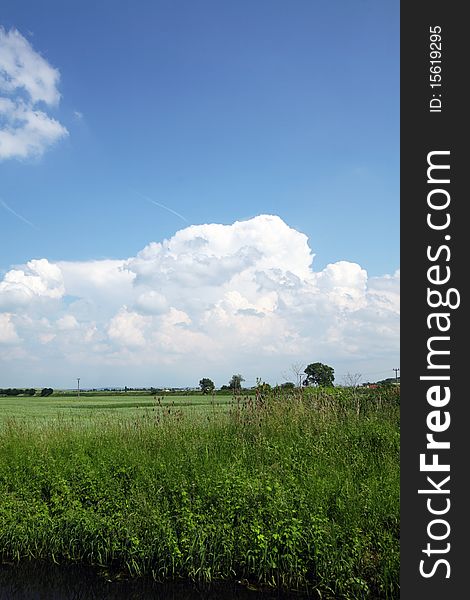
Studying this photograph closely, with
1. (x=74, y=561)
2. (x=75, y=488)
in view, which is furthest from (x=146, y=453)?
(x=74, y=561)

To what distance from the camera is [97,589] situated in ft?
21.9

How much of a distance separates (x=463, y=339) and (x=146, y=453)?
20.6ft

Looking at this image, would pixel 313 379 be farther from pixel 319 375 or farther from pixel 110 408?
pixel 110 408

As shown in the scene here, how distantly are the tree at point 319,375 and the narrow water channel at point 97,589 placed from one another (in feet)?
28.2

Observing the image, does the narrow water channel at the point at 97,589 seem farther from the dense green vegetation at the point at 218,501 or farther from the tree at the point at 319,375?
the tree at the point at 319,375

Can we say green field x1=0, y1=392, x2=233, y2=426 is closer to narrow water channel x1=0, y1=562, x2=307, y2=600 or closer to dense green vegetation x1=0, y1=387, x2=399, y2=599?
dense green vegetation x1=0, y1=387, x2=399, y2=599

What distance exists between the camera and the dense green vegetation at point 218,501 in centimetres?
653

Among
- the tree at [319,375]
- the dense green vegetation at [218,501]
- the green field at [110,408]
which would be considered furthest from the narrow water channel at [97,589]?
the tree at [319,375]

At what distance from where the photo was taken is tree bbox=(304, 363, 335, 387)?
607 inches

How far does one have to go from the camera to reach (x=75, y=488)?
28.2 ft

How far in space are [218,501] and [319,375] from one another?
984 cm

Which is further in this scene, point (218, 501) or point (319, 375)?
point (319, 375)

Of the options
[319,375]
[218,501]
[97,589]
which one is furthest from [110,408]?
[97,589]

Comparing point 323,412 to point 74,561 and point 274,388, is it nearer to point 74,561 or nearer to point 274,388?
point 274,388
